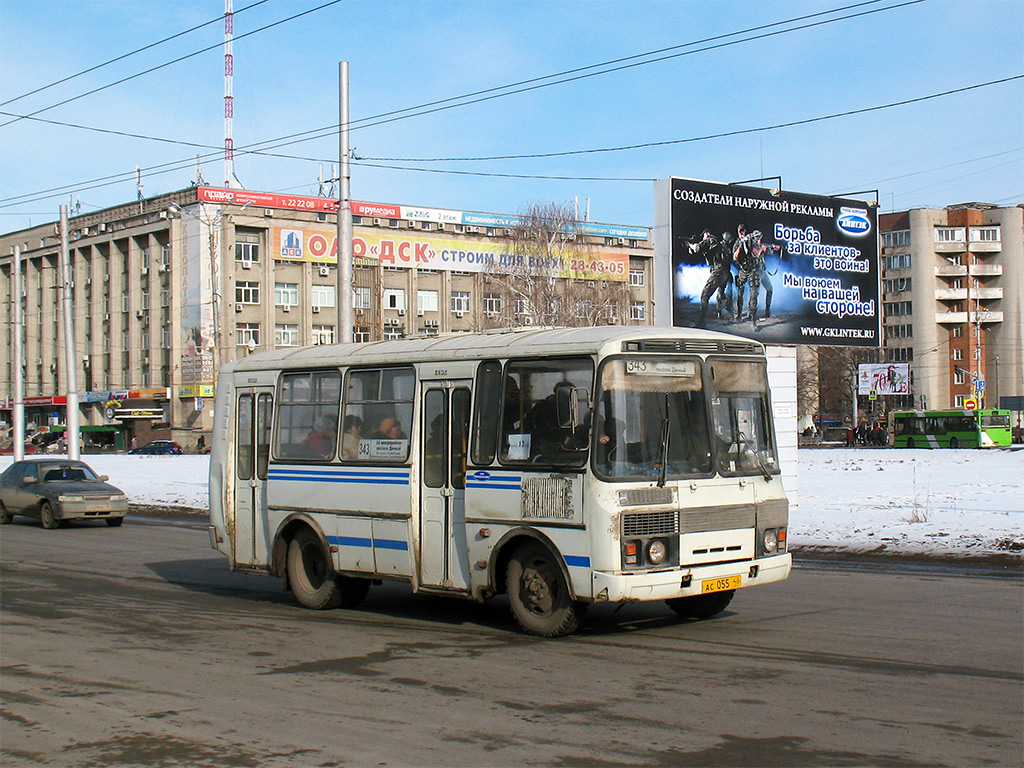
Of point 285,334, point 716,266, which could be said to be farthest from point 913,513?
point 285,334

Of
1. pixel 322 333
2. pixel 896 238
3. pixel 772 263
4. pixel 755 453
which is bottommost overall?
pixel 755 453

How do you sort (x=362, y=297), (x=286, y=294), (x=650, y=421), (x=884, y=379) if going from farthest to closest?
(x=884, y=379), (x=362, y=297), (x=286, y=294), (x=650, y=421)

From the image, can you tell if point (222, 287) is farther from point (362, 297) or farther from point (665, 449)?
point (665, 449)

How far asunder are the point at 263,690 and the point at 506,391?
3.59 meters

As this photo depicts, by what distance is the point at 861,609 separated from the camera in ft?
37.6

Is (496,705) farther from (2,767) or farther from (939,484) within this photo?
(939,484)

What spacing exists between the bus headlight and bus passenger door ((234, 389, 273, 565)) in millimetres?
5241

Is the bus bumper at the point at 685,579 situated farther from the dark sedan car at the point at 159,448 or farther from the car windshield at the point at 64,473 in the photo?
the dark sedan car at the point at 159,448

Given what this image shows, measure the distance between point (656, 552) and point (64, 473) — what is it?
19899mm

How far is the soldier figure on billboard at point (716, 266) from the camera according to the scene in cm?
2494

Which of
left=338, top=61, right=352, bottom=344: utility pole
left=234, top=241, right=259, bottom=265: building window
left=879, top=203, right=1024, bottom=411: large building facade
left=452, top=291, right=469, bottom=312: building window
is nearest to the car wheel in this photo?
left=338, top=61, right=352, bottom=344: utility pole

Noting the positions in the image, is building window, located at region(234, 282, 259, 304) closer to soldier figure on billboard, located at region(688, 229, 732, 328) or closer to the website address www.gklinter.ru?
the website address www.gklinter.ru

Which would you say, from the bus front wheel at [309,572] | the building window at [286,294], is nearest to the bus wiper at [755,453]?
the bus front wheel at [309,572]

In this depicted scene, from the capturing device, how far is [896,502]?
2356 cm
